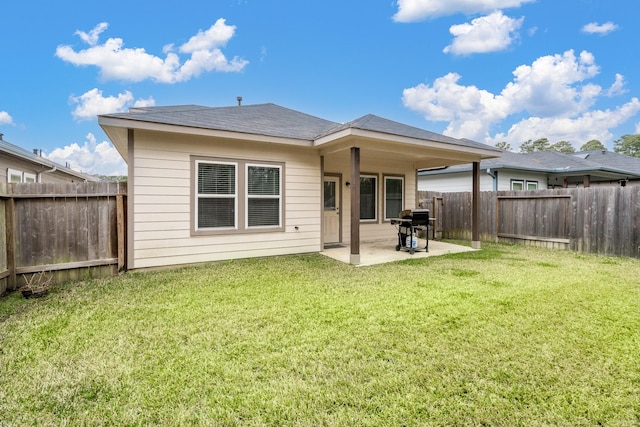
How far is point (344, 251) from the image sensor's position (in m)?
7.48

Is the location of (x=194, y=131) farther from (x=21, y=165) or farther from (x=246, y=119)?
(x=21, y=165)

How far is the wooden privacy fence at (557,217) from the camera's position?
6840 mm

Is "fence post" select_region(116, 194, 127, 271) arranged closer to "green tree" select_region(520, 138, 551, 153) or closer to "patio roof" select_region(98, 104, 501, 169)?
"patio roof" select_region(98, 104, 501, 169)

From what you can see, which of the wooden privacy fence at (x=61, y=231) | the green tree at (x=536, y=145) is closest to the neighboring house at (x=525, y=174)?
the wooden privacy fence at (x=61, y=231)

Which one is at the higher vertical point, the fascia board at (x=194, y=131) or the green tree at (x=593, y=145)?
the green tree at (x=593, y=145)

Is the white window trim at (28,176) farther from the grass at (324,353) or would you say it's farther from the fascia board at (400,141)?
the fascia board at (400,141)

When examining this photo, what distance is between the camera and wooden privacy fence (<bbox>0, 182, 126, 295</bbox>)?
4512 mm

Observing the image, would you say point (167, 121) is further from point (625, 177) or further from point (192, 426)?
point (625, 177)

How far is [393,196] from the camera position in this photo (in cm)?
956

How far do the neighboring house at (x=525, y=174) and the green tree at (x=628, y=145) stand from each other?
104ft

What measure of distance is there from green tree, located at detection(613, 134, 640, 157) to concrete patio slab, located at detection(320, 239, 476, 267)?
46.1 metres

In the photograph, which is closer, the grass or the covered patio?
the grass

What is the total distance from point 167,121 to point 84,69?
1251cm

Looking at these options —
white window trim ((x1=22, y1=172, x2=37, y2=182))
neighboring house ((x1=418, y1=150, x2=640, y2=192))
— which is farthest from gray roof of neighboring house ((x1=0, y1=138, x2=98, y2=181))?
neighboring house ((x1=418, y1=150, x2=640, y2=192))
